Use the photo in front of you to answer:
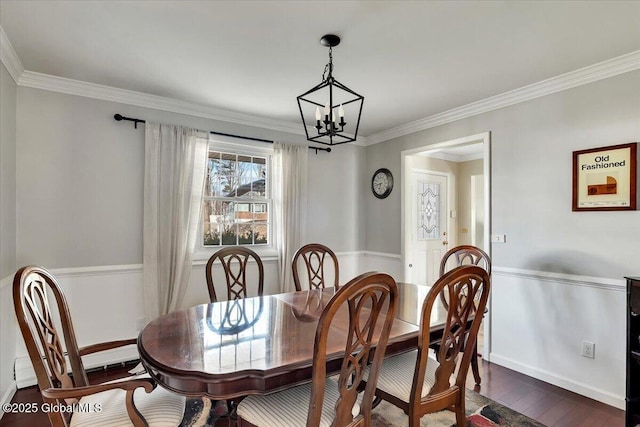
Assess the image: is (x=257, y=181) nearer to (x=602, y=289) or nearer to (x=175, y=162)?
(x=175, y=162)

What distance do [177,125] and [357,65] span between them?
185cm

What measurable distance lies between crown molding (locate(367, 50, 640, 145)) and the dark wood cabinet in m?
1.52

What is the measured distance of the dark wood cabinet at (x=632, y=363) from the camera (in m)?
2.04

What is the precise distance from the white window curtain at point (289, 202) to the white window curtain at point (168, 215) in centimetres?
91

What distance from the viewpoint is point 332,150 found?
14.3 feet

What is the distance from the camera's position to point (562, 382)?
2658 millimetres

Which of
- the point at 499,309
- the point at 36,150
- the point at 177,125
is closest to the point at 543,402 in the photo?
the point at 499,309

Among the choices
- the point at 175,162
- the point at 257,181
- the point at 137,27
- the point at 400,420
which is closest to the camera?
the point at 137,27

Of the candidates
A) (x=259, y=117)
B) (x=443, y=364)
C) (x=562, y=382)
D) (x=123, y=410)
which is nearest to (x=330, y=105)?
(x=443, y=364)

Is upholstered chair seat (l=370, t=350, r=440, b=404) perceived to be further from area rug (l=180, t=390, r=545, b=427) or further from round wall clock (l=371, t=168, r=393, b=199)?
round wall clock (l=371, t=168, r=393, b=199)

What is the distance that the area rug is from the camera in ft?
7.09

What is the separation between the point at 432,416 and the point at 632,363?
127 centimetres

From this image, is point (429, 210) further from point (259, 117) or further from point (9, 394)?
point (9, 394)

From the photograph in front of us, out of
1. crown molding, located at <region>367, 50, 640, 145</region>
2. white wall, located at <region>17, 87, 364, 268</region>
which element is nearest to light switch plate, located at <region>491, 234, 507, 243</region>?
crown molding, located at <region>367, 50, 640, 145</region>
